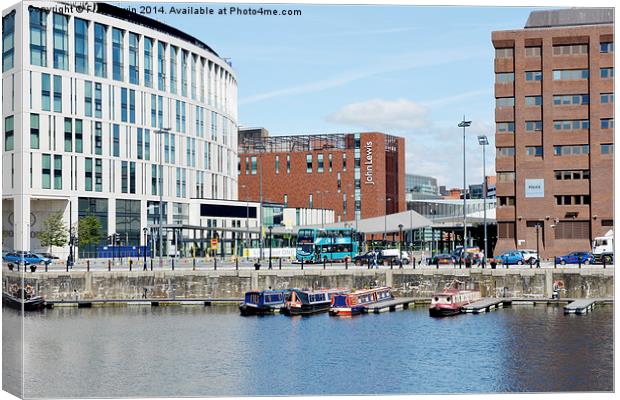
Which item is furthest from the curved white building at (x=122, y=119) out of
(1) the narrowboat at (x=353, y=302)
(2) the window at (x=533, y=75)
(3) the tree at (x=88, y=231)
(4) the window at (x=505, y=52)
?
(2) the window at (x=533, y=75)

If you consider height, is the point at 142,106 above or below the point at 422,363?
above

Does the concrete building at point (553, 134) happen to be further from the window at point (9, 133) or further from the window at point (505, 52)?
the window at point (9, 133)

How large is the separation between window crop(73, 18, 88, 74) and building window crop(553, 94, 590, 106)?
4828 cm

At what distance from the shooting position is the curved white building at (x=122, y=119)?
92.1 meters

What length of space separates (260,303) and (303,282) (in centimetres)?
798

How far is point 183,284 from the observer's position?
85438mm

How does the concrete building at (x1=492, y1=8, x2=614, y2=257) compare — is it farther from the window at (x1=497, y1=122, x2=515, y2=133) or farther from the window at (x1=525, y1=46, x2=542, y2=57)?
the window at (x1=497, y1=122, x2=515, y2=133)

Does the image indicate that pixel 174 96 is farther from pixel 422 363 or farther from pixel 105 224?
pixel 422 363

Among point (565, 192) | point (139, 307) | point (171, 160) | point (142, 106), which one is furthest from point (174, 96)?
point (565, 192)

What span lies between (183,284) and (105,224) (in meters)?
24.5

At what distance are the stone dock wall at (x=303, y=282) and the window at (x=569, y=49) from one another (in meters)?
24.0

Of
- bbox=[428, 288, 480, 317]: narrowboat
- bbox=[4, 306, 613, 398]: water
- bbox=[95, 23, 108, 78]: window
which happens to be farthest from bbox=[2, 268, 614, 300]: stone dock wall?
bbox=[95, 23, 108, 78]: window

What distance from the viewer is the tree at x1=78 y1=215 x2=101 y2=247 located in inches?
3777

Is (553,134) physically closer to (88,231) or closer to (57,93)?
(88,231)
